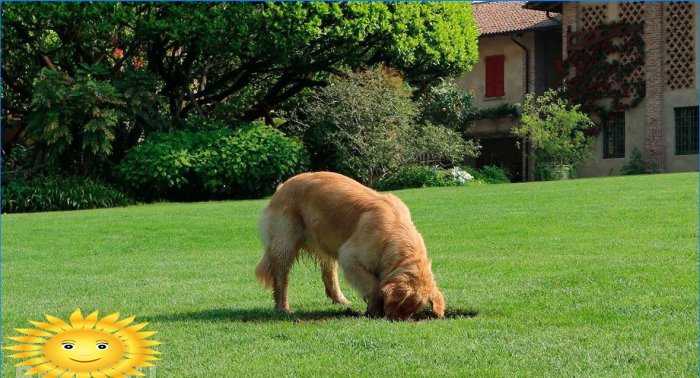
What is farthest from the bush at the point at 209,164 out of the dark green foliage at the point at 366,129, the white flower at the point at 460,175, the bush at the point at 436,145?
the white flower at the point at 460,175

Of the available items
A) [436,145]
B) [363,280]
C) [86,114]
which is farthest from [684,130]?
[363,280]

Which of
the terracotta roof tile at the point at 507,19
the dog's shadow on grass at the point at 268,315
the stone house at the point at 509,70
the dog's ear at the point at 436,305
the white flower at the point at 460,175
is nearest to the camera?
the dog's ear at the point at 436,305

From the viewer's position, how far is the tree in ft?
85.7

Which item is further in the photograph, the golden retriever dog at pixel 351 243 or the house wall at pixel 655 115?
the house wall at pixel 655 115

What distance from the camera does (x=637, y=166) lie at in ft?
108

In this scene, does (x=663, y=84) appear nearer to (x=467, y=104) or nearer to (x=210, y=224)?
(x=467, y=104)

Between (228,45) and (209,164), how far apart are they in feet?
11.8

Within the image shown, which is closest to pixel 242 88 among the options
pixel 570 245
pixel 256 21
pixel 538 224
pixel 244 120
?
pixel 244 120

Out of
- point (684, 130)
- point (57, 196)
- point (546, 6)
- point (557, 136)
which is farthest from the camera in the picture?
point (546, 6)

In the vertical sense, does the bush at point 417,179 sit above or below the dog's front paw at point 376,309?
above

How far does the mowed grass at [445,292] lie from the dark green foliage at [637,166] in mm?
14581

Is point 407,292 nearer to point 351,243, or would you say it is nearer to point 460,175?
point 351,243

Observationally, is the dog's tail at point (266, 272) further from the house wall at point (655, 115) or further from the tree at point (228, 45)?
the house wall at point (655, 115)

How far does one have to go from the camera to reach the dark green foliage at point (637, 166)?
107ft
